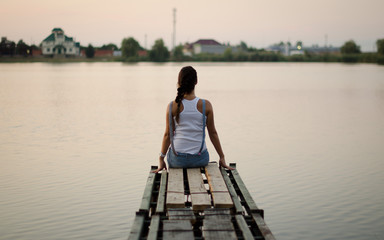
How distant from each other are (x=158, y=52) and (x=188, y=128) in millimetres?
119249

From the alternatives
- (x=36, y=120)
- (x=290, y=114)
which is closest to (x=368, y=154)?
(x=290, y=114)

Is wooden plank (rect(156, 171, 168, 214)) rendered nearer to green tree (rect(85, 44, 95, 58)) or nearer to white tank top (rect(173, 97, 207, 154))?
white tank top (rect(173, 97, 207, 154))

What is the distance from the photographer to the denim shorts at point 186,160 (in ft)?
19.0

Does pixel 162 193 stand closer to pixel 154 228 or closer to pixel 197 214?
pixel 197 214

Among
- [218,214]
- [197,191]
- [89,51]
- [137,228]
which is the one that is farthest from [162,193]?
[89,51]

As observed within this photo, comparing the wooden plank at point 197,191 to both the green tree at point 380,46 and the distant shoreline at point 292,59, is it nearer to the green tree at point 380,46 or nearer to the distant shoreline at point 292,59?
the distant shoreline at point 292,59

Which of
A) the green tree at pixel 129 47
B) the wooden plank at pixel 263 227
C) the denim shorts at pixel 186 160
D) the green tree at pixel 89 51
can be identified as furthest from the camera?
the green tree at pixel 89 51

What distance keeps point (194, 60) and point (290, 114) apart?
106456 mm

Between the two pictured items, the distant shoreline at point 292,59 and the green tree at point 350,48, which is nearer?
the distant shoreline at point 292,59

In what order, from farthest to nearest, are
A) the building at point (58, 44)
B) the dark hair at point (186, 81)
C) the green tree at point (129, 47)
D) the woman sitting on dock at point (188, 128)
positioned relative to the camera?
the building at point (58, 44) < the green tree at point (129, 47) < the woman sitting on dock at point (188, 128) < the dark hair at point (186, 81)

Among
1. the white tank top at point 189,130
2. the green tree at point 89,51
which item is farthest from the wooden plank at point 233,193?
the green tree at point 89,51

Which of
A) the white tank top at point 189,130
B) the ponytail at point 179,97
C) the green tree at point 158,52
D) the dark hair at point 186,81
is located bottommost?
the white tank top at point 189,130

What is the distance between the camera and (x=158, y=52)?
123m

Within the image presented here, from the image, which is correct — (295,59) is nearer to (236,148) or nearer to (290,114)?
(290,114)
